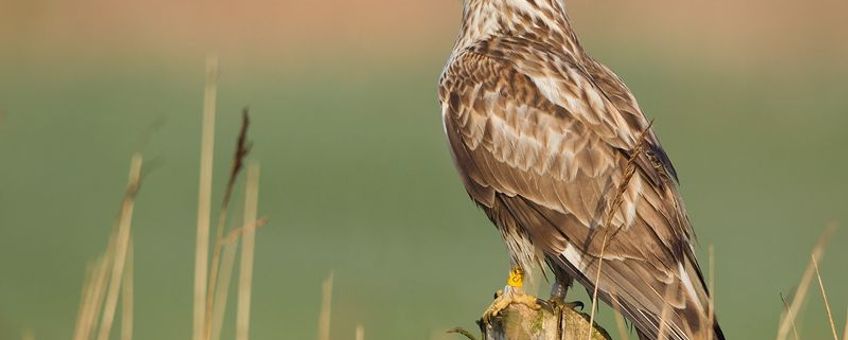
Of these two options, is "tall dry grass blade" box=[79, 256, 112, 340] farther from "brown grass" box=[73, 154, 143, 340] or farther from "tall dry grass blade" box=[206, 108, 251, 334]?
"tall dry grass blade" box=[206, 108, 251, 334]

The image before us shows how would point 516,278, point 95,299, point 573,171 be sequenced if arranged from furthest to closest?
point 573,171 → point 516,278 → point 95,299

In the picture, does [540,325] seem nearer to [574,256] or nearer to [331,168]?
[574,256]

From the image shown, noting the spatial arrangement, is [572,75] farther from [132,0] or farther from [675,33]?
[132,0]

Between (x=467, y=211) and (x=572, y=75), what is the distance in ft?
51.7

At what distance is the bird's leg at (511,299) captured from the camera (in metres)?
6.09

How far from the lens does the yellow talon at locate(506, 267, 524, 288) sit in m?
6.83

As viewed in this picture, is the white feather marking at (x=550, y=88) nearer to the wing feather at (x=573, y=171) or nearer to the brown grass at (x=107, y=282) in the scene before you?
the wing feather at (x=573, y=171)

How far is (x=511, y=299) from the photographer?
6.34m

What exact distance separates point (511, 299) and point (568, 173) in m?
1.06

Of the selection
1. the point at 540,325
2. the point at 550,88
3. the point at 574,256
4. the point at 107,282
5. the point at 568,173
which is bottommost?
the point at 540,325

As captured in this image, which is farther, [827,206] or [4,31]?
[4,31]

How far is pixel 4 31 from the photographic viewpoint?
33.1m

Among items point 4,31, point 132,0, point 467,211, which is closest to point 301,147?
point 467,211

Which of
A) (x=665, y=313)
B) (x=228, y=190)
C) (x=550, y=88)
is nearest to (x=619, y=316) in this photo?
(x=665, y=313)
